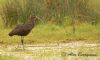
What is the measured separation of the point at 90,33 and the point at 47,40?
1871mm

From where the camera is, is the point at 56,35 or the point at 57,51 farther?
the point at 56,35

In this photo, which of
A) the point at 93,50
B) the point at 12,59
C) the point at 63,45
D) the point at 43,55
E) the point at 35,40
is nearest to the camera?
the point at 12,59

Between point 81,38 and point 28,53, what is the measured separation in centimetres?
364

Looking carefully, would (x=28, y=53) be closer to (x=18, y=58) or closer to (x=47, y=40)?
(x=18, y=58)

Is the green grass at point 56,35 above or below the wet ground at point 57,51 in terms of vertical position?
below

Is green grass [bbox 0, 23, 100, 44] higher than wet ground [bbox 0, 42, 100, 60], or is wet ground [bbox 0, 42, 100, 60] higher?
wet ground [bbox 0, 42, 100, 60]

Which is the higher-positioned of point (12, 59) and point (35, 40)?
point (12, 59)

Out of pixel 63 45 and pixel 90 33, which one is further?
pixel 90 33

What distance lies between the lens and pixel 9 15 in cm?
1722

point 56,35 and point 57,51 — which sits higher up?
point 57,51

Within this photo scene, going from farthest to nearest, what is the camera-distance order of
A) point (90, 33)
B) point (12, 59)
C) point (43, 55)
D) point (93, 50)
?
point (90, 33), point (93, 50), point (43, 55), point (12, 59)

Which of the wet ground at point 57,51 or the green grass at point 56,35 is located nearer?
the wet ground at point 57,51

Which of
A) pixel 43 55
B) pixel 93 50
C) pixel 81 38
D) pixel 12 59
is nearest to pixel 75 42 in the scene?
pixel 81 38

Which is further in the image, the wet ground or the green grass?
the green grass
